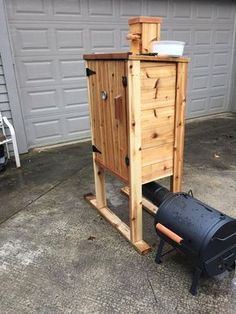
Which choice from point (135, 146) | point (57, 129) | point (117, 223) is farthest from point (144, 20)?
point (57, 129)

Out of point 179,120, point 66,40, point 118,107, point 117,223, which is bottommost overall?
point 117,223

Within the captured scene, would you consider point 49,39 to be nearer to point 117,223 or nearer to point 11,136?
point 11,136

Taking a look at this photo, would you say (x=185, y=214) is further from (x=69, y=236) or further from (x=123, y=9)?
(x=123, y=9)

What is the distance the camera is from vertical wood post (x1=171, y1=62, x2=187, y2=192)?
6.34 ft

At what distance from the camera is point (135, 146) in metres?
1.85

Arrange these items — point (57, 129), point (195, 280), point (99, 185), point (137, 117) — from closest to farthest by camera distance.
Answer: point (195, 280)
point (137, 117)
point (99, 185)
point (57, 129)

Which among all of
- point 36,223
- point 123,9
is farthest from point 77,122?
point 36,223

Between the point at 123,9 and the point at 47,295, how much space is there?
4.22 meters

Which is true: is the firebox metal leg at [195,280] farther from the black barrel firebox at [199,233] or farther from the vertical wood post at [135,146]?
the vertical wood post at [135,146]

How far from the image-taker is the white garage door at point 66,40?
3.82 m

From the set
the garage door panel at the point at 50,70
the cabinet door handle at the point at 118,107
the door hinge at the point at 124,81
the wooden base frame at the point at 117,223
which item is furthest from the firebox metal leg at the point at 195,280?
the garage door panel at the point at 50,70

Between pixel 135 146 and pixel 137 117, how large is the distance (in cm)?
19

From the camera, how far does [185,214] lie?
1.68 metres

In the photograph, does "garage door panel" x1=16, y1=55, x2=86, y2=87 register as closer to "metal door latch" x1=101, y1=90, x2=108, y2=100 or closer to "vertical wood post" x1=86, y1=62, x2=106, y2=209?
"vertical wood post" x1=86, y1=62, x2=106, y2=209
